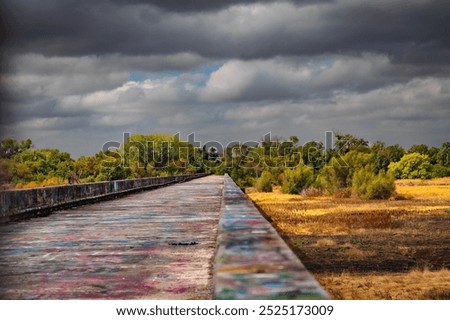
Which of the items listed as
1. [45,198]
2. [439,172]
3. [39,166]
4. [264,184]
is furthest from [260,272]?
[39,166]

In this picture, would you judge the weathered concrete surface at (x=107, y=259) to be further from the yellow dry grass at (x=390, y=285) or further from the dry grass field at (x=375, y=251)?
the dry grass field at (x=375, y=251)

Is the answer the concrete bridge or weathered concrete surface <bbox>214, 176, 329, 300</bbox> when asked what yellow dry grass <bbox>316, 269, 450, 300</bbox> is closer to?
the concrete bridge

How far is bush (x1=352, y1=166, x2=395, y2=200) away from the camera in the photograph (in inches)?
1609

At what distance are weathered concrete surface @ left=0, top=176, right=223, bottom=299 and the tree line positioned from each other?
3321cm

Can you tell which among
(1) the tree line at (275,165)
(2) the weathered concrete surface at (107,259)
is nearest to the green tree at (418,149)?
(1) the tree line at (275,165)

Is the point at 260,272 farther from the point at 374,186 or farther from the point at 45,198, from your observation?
the point at 374,186

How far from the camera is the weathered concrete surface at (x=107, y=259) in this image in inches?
189

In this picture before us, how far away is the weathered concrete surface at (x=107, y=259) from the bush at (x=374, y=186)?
3175 cm

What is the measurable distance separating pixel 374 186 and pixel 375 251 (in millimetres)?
25080

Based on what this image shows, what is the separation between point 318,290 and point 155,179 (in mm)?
33650

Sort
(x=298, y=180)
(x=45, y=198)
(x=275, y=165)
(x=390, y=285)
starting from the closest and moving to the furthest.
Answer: (x=390, y=285) → (x=45, y=198) → (x=298, y=180) → (x=275, y=165)

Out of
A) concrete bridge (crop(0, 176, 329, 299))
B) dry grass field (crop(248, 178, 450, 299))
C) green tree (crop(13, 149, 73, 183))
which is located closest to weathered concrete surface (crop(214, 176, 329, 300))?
concrete bridge (crop(0, 176, 329, 299))

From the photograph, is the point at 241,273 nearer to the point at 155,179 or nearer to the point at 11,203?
the point at 11,203

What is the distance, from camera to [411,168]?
3472 inches
